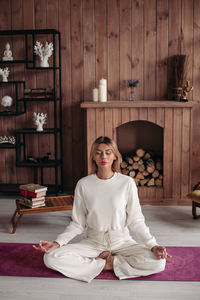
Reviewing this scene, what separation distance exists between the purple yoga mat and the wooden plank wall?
1952mm

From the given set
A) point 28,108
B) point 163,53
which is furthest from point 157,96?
point 28,108

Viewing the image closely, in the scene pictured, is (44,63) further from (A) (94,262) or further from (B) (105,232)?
(A) (94,262)

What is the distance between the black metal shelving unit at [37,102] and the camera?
15.3ft

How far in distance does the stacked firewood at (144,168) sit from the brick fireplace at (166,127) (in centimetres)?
12

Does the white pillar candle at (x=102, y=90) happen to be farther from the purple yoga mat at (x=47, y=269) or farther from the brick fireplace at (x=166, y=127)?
the purple yoga mat at (x=47, y=269)

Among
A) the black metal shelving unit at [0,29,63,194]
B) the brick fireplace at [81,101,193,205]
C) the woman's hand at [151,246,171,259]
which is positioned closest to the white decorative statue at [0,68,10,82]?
the black metal shelving unit at [0,29,63,194]

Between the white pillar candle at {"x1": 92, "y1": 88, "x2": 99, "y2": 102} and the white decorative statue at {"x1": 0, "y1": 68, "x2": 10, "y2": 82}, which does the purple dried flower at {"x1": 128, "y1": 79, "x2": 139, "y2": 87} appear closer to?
the white pillar candle at {"x1": 92, "y1": 88, "x2": 99, "y2": 102}

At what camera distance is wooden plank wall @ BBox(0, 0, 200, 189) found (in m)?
4.74

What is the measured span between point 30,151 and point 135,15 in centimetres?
211

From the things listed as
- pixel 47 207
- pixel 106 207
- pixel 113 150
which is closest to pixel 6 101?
pixel 47 207

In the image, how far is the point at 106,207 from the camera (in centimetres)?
292

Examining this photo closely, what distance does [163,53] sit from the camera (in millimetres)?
4797

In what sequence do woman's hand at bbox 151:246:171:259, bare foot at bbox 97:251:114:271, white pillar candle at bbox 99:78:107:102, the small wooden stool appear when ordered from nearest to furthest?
woman's hand at bbox 151:246:171:259, bare foot at bbox 97:251:114:271, the small wooden stool, white pillar candle at bbox 99:78:107:102

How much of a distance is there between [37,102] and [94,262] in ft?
8.75
